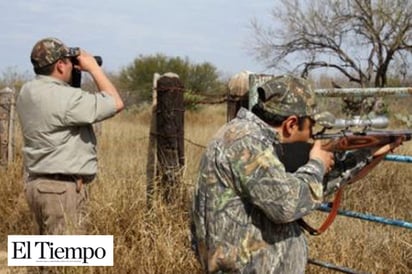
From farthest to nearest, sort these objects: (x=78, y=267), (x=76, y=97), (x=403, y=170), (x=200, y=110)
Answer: (x=200, y=110), (x=403, y=170), (x=78, y=267), (x=76, y=97)

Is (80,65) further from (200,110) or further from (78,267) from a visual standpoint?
(200,110)

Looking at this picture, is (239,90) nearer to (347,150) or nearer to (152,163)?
(152,163)

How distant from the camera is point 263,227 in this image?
265 centimetres

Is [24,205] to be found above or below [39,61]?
below

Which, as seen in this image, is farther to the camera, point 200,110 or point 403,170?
point 200,110

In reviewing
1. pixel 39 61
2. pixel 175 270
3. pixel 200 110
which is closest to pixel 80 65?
pixel 39 61

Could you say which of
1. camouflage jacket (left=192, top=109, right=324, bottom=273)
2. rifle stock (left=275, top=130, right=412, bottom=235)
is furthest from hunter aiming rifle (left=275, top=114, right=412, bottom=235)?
camouflage jacket (left=192, top=109, right=324, bottom=273)

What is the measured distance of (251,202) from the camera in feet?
8.50

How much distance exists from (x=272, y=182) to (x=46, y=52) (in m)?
2.28

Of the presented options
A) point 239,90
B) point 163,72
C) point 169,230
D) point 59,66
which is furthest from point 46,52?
point 163,72

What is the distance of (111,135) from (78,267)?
23.9 ft

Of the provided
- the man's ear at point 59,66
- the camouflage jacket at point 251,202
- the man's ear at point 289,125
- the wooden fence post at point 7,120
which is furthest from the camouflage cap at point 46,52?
the wooden fence post at point 7,120

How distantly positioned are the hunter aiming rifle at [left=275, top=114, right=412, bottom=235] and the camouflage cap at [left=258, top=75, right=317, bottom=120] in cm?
17

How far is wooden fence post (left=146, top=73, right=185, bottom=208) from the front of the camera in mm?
5188
